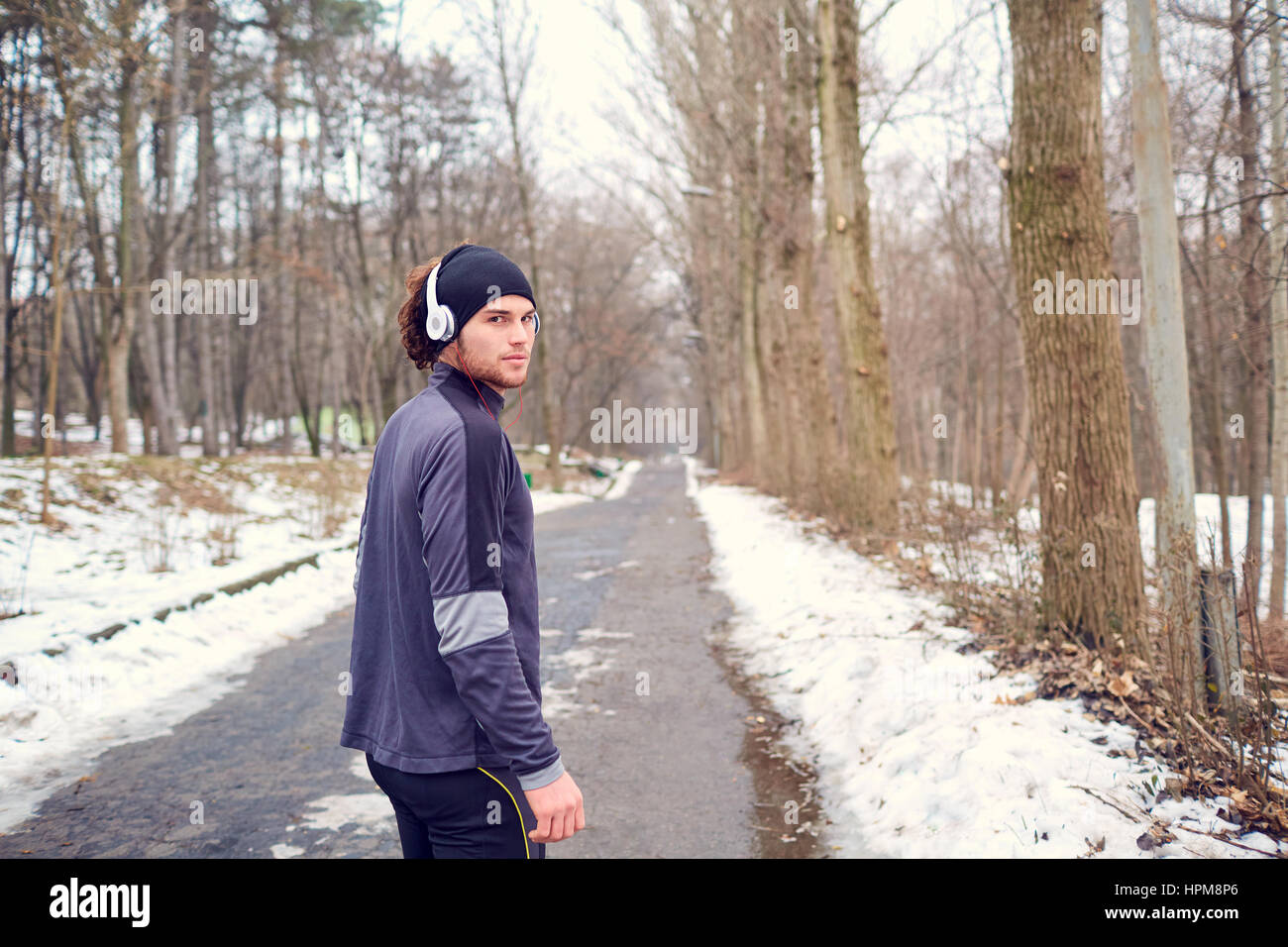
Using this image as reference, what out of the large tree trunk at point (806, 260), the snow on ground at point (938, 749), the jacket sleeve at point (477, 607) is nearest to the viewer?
the jacket sleeve at point (477, 607)

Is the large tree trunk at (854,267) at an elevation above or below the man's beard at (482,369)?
above

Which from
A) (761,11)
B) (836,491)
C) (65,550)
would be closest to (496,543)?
(65,550)

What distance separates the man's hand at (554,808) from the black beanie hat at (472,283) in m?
1.04

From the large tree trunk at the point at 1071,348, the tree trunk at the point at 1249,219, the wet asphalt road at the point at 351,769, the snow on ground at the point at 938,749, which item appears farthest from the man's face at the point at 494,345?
the tree trunk at the point at 1249,219

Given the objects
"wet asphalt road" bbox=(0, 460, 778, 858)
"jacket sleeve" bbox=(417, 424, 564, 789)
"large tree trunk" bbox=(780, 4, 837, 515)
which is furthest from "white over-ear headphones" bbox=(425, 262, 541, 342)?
"large tree trunk" bbox=(780, 4, 837, 515)

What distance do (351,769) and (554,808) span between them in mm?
3567

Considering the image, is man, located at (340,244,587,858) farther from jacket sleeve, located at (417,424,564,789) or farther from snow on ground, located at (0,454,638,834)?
snow on ground, located at (0,454,638,834)

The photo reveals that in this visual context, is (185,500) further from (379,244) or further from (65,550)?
(379,244)

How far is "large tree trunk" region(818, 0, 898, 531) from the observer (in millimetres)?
11875

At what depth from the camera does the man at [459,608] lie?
1914 mm

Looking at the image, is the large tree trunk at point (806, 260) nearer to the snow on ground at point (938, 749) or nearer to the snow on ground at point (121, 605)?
the snow on ground at point (938, 749)

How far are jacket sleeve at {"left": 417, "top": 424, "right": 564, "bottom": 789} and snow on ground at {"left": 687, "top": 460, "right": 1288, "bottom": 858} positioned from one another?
248cm

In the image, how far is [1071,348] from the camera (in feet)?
18.9

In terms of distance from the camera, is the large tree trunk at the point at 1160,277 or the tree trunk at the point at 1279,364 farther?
the tree trunk at the point at 1279,364
